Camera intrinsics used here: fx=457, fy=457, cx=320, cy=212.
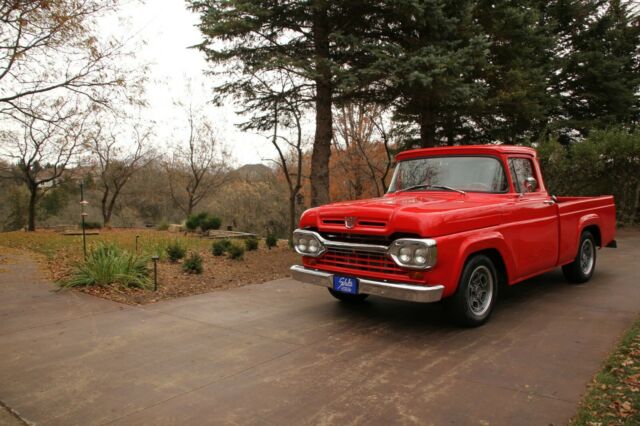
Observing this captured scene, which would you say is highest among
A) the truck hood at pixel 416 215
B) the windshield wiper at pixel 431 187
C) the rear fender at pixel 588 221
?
the windshield wiper at pixel 431 187

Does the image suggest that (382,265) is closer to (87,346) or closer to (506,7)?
(87,346)

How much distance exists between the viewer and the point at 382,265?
484cm

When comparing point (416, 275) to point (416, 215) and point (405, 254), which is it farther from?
point (416, 215)

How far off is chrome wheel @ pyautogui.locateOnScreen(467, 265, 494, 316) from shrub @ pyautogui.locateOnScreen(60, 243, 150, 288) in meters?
4.90

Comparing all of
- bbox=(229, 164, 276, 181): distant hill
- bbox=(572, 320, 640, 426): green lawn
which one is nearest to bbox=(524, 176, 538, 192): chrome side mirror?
bbox=(572, 320, 640, 426): green lawn

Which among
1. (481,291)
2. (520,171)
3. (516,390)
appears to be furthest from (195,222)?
(516,390)

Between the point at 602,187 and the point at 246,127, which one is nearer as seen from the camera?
the point at 246,127

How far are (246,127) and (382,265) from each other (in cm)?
808

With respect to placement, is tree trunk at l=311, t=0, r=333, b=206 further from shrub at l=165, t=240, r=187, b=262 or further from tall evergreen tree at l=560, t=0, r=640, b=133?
tall evergreen tree at l=560, t=0, r=640, b=133

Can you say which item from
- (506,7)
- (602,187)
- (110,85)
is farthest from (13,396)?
(602,187)

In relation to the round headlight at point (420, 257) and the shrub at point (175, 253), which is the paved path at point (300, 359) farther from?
the shrub at point (175, 253)

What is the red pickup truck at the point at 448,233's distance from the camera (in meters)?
4.50

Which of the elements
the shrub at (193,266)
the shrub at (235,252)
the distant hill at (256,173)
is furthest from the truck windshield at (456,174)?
the distant hill at (256,173)

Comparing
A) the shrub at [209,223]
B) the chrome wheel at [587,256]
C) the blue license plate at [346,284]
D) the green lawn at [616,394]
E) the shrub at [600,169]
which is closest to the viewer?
the green lawn at [616,394]
